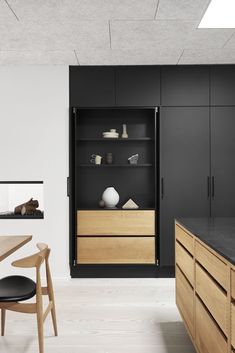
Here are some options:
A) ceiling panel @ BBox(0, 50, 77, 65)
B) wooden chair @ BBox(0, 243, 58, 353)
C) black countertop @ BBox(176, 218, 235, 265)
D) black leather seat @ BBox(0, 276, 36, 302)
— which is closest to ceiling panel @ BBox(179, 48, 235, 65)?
ceiling panel @ BBox(0, 50, 77, 65)

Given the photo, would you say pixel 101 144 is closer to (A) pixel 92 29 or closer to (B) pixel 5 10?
(A) pixel 92 29

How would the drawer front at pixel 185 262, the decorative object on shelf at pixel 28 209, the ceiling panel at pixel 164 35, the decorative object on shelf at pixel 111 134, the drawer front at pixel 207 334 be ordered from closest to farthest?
the drawer front at pixel 207 334, the drawer front at pixel 185 262, the ceiling panel at pixel 164 35, the decorative object on shelf at pixel 111 134, the decorative object on shelf at pixel 28 209

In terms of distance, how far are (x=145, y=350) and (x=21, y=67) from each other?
3468 millimetres

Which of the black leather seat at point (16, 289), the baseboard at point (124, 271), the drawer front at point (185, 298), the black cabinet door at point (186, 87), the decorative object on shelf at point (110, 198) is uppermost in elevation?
the black cabinet door at point (186, 87)

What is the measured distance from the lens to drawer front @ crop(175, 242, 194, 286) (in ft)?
8.46

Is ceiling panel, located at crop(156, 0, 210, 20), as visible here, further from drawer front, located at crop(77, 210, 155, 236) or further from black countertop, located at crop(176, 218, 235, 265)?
drawer front, located at crop(77, 210, 155, 236)

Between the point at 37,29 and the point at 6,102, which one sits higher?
the point at 37,29

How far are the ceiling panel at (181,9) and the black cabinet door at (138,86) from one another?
4.42 ft

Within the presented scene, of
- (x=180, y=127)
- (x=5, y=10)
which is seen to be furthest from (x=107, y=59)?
(x=5, y=10)

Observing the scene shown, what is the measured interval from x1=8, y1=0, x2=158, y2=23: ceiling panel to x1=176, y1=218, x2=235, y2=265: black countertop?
68.8 inches

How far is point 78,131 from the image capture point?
4961 mm

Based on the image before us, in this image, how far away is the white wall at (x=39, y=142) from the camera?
184 inches

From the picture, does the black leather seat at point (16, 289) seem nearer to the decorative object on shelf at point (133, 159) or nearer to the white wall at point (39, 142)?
the white wall at point (39, 142)

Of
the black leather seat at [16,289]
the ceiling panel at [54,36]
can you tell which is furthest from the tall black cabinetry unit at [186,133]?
the black leather seat at [16,289]
